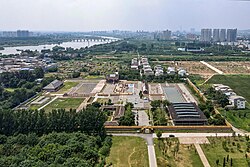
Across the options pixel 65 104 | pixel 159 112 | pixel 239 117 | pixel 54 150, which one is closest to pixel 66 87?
pixel 65 104

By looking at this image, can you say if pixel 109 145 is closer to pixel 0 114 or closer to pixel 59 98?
pixel 0 114

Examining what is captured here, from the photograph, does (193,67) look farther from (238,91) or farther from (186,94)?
(186,94)

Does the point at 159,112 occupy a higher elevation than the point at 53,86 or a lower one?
lower

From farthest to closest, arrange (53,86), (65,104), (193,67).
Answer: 1. (193,67)
2. (53,86)
3. (65,104)

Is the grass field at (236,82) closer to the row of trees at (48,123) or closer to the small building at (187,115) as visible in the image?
the small building at (187,115)

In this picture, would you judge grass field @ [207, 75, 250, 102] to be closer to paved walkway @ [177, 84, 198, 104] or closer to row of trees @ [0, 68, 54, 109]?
paved walkway @ [177, 84, 198, 104]

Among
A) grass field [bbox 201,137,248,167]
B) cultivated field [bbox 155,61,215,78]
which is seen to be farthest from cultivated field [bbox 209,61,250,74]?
grass field [bbox 201,137,248,167]
